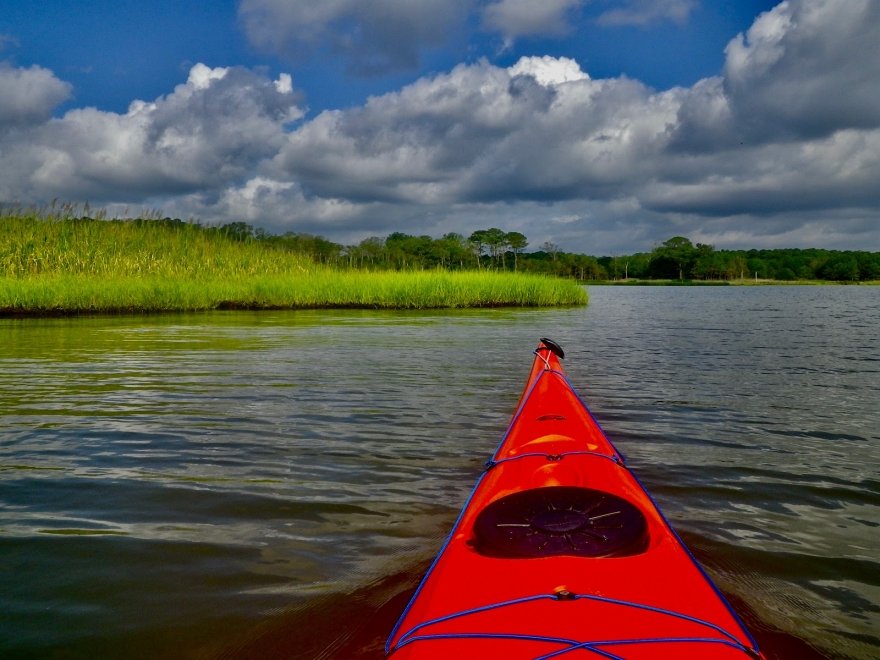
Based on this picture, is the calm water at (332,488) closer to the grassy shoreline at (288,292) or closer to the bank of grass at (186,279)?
the grassy shoreline at (288,292)

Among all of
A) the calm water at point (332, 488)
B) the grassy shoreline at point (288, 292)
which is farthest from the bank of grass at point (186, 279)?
the calm water at point (332, 488)

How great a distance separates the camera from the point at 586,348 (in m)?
10.6

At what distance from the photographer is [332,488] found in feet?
12.0

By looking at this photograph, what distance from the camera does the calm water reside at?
90.0 inches

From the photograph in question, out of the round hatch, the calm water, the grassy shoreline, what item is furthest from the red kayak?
the grassy shoreline

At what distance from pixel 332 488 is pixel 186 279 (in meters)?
18.1

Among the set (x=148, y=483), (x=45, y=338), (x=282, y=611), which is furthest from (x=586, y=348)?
(x=45, y=338)

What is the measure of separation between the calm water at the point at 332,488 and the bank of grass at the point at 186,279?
948 cm

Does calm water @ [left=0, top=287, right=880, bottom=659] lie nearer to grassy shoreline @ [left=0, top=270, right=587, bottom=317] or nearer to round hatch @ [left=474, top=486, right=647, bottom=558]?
round hatch @ [left=474, top=486, right=647, bottom=558]

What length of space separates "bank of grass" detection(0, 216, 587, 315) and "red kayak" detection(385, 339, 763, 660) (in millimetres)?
17859

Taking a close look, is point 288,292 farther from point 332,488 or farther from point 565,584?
point 565,584

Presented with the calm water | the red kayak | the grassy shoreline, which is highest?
the grassy shoreline

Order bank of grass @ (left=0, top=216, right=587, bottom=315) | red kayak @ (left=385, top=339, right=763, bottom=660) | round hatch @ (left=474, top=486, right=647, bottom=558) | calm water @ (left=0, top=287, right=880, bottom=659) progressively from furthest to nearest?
bank of grass @ (left=0, top=216, right=587, bottom=315), calm water @ (left=0, top=287, right=880, bottom=659), round hatch @ (left=474, top=486, right=647, bottom=558), red kayak @ (left=385, top=339, right=763, bottom=660)

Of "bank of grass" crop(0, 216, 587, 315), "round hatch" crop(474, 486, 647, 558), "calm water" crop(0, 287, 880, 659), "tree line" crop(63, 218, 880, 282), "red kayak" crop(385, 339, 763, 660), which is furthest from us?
"tree line" crop(63, 218, 880, 282)
